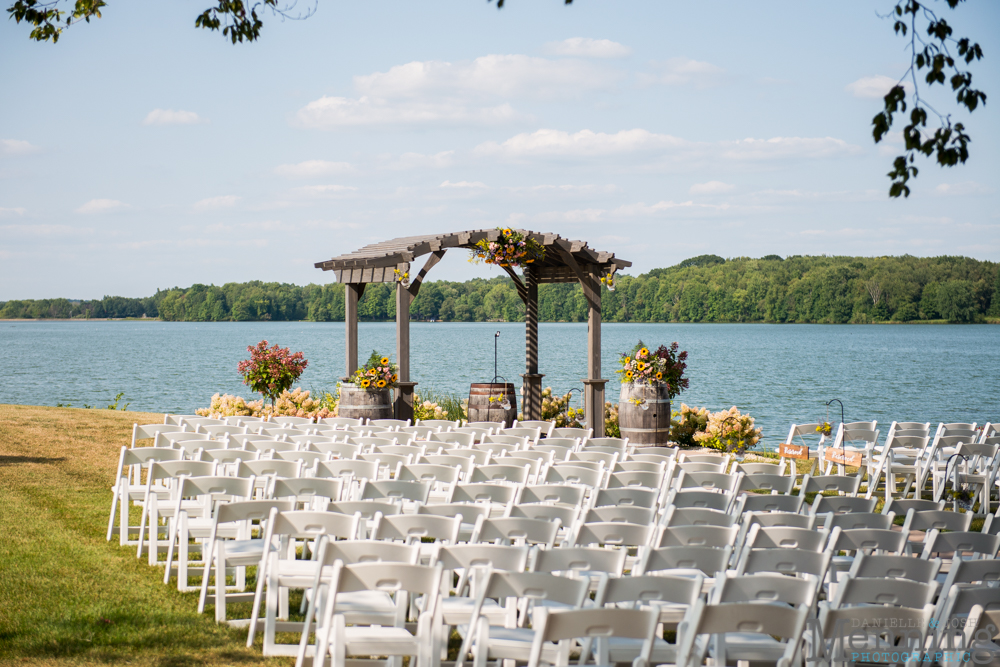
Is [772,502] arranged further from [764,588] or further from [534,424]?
[534,424]

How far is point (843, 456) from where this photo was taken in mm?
9844

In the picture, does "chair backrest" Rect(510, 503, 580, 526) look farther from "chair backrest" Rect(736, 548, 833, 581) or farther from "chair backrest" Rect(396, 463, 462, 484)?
"chair backrest" Rect(396, 463, 462, 484)

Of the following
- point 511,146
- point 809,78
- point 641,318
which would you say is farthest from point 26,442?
point 641,318

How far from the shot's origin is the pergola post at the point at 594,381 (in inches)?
513

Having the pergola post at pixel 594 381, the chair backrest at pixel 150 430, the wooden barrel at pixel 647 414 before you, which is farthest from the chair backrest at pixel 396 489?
the pergola post at pixel 594 381

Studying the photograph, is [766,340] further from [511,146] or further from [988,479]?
[988,479]

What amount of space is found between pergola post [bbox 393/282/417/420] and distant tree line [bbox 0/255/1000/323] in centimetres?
4961

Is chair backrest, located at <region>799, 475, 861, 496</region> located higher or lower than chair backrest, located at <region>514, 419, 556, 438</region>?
higher

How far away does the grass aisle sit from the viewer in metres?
4.48

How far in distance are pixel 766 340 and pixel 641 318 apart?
12.6 m

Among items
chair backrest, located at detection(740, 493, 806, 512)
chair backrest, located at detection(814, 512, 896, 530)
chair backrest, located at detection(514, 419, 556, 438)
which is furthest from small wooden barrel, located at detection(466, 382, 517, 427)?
chair backrest, located at detection(814, 512, 896, 530)

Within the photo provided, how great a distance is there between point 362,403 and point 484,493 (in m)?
6.83

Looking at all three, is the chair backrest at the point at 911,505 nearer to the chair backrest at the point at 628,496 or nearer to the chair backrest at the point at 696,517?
the chair backrest at the point at 696,517

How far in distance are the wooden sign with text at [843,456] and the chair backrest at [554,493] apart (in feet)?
15.9
